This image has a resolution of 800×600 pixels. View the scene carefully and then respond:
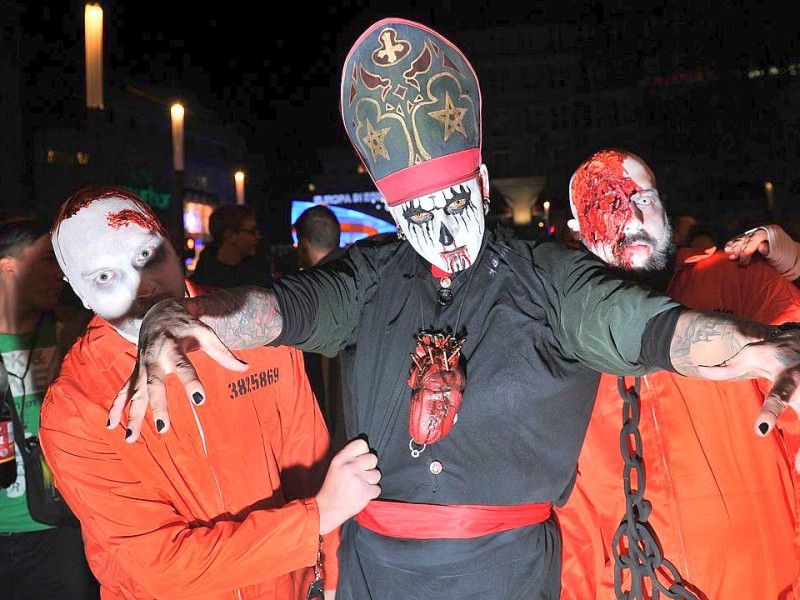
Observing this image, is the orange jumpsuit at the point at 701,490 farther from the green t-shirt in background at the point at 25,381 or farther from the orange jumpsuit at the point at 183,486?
the green t-shirt in background at the point at 25,381

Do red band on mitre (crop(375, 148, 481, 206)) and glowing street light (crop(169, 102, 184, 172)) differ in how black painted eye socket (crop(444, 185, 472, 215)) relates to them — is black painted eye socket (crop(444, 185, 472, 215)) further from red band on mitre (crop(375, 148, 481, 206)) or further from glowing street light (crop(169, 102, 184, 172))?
glowing street light (crop(169, 102, 184, 172))

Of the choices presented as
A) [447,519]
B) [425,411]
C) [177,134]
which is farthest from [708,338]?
[177,134]

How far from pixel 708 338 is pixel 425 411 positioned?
2.23 feet

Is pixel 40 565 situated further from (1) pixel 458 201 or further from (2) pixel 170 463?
(1) pixel 458 201

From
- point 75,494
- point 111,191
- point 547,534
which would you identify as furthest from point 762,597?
point 111,191

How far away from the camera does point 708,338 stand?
1368 mm

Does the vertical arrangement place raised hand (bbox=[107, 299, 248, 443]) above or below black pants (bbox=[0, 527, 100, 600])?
above

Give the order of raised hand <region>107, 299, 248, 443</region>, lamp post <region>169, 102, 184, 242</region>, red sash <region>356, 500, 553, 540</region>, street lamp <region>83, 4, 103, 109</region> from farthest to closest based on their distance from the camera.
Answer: lamp post <region>169, 102, 184, 242</region>
street lamp <region>83, 4, 103, 109</region>
red sash <region>356, 500, 553, 540</region>
raised hand <region>107, 299, 248, 443</region>

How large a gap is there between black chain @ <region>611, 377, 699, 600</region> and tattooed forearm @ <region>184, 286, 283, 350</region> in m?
1.02

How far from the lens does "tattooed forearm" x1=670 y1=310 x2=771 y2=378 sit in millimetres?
1338

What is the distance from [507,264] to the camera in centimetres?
191

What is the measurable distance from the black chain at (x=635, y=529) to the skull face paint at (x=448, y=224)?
601mm

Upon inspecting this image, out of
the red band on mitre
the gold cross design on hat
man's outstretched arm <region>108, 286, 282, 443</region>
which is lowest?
man's outstretched arm <region>108, 286, 282, 443</region>

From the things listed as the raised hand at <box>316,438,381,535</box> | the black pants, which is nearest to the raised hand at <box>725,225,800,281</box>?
the raised hand at <box>316,438,381,535</box>
